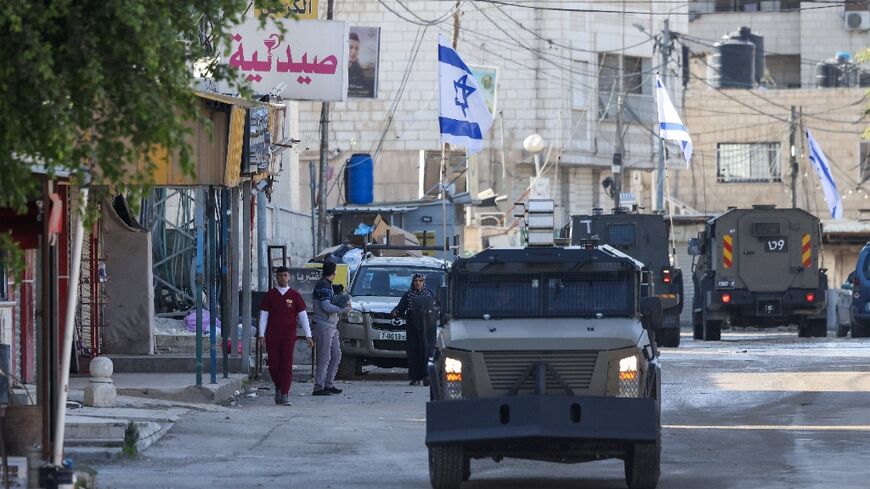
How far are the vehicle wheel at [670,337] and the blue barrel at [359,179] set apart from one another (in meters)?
12.2

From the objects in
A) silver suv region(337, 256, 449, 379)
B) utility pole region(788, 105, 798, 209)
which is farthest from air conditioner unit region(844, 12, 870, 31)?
silver suv region(337, 256, 449, 379)

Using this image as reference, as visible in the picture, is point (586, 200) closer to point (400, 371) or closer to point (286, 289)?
point (400, 371)

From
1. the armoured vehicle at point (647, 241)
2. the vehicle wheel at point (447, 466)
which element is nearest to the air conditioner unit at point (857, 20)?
the armoured vehicle at point (647, 241)

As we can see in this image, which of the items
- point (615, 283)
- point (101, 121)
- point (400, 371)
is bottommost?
point (400, 371)

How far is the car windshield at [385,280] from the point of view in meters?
26.4

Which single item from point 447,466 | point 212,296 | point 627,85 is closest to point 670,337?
point 212,296

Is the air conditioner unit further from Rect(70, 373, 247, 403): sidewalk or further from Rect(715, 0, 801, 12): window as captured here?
A: Rect(70, 373, 247, 403): sidewalk

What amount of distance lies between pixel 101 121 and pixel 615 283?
5.56 metres

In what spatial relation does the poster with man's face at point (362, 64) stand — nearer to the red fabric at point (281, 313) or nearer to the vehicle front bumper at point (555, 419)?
the red fabric at point (281, 313)

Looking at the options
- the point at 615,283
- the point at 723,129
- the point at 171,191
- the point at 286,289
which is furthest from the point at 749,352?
the point at 723,129

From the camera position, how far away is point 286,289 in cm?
2059

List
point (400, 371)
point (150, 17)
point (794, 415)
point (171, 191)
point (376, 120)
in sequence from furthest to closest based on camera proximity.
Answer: point (376, 120), point (171, 191), point (400, 371), point (794, 415), point (150, 17)

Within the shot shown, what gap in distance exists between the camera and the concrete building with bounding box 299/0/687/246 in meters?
53.8

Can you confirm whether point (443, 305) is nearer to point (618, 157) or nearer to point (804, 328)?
point (804, 328)
